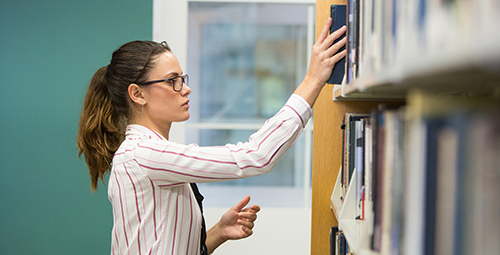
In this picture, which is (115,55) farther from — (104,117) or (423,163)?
(423,163)

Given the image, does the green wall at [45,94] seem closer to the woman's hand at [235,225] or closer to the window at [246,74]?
the window at [246,74]

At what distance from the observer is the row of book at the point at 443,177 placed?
303 millimetres

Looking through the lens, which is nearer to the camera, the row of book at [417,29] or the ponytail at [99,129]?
the row of book at [417,29]

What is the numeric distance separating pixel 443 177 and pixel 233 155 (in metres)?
0.66

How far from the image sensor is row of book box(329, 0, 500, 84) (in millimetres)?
294

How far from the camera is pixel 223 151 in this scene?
0.98 metres

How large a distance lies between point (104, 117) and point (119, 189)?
328 millimetres

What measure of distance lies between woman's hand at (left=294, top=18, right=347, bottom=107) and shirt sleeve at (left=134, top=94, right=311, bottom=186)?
0.10ft

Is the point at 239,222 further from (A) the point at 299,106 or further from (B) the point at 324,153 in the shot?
(A) the point at 299,106

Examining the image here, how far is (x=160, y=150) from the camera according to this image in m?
1.00

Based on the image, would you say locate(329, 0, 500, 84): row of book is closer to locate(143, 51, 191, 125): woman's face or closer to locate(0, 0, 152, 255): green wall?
locate(143, 51, 191, 125): woman's face

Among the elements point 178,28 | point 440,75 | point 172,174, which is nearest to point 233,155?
point 172,174

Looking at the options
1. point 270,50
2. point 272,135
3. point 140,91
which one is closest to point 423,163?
point 272,135

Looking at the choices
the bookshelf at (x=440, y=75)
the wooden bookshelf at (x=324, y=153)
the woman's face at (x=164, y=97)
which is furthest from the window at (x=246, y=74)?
the bookshelf at (x=440, y=75)
